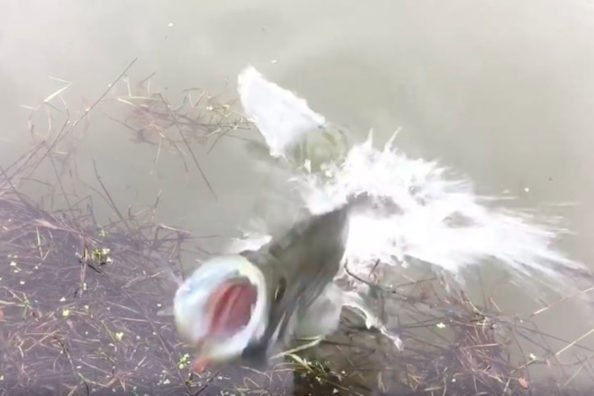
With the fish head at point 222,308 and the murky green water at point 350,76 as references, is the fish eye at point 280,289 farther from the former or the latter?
the murky green water at point 350,76

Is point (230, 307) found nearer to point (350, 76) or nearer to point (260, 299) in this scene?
point (260, 299)

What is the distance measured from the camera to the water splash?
5.19 ft

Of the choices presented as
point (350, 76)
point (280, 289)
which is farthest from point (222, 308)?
point (350, 76)

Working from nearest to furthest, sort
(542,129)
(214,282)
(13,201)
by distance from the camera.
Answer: (214,282) → (13,201) → (542,129)

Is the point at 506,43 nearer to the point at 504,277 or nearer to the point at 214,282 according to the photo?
the point at 504,277

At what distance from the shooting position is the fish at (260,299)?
4.43 feet

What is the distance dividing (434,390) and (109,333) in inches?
26.3

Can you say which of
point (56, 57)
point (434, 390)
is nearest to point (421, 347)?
point (434, 390)

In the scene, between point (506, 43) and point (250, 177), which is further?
point (506, 43)

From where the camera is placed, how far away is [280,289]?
1425 mm

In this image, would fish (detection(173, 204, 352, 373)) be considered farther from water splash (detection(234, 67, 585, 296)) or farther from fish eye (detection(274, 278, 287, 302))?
water splash (detection(234, 67, 585, 296))

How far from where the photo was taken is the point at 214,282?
1.39 meters

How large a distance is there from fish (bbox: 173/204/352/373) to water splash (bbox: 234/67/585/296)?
0.34ft

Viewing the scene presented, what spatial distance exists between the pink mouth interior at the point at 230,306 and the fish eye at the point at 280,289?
0.18ft
